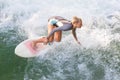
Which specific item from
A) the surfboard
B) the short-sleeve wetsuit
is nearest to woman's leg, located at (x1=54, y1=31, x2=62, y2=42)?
the short-sleeve wetsuit

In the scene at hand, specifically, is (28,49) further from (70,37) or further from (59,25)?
(70,37)

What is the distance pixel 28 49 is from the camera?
8570 millimetres

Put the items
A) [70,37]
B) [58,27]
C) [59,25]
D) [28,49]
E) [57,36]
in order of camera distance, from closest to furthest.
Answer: [58,27]
[59,25]
[57,36]
[28,49]
[70,37]

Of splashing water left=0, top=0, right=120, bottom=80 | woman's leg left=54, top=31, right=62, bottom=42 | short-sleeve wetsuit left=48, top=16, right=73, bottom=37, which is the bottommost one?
splashing water left=0, top=0, right=120, bottom=80

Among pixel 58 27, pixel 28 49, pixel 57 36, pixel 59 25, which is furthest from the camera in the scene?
pixel 28 49

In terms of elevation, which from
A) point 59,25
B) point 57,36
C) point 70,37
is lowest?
point 70,37

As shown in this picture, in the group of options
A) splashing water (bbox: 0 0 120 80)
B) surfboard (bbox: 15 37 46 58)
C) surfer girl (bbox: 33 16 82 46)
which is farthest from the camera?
surfboard (bbox: 15 37 46 58)

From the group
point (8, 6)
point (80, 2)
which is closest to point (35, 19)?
point (8, 6)

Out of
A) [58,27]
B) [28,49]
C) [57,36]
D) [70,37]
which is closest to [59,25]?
[58,27]

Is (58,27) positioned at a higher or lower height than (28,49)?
higher

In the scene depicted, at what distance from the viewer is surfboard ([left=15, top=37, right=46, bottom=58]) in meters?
8.48

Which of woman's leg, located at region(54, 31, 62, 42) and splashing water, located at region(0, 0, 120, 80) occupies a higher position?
woman's leg, located at region(54, 31, 62, 42)

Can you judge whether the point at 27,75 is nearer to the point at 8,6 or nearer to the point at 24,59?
the point at 24,59

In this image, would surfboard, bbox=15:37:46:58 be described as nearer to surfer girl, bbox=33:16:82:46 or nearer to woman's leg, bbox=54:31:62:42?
surfer girl, bbox=33:16:82:46
